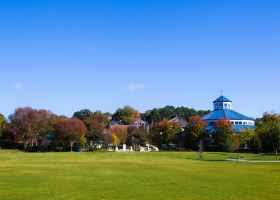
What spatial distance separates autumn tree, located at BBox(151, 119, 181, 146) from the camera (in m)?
123

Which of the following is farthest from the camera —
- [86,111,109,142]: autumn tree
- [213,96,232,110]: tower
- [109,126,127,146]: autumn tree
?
[213,96,232,110]: tower

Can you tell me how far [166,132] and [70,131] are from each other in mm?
25499

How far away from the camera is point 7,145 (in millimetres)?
129625

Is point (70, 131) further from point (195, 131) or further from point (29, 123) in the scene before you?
point (195, 131)

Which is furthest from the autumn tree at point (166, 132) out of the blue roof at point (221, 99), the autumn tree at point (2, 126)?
the autumn tree at point (2, 126)

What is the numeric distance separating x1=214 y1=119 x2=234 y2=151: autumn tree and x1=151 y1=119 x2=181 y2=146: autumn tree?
12776mm

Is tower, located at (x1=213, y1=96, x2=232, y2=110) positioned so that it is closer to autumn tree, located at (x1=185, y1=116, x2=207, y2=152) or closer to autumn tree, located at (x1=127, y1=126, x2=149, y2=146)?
autumn tree, located at (x1=127, y1=126, x2=149, y2=146)

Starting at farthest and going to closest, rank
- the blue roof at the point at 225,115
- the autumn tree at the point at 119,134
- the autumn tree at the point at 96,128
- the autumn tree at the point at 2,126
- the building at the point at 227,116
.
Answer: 1. the autumn tree at the point at 119,134
2. the blue roof at the point at 225,115
3. the building at the point at 227,116
4. the autumn tree at the point at 2,126
5. the autumn tree at the point at 96,128

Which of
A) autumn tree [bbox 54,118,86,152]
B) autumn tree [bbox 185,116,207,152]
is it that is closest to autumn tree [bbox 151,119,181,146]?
autumn tree [bbox 185,116,207,152]

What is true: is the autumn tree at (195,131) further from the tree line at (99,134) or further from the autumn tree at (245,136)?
the autumn tree at (245,136)

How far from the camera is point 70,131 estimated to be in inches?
4510

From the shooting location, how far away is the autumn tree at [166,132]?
123m

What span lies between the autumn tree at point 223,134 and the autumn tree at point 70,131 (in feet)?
109

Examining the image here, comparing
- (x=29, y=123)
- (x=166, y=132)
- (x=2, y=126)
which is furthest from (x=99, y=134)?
(x=2, y=126)
